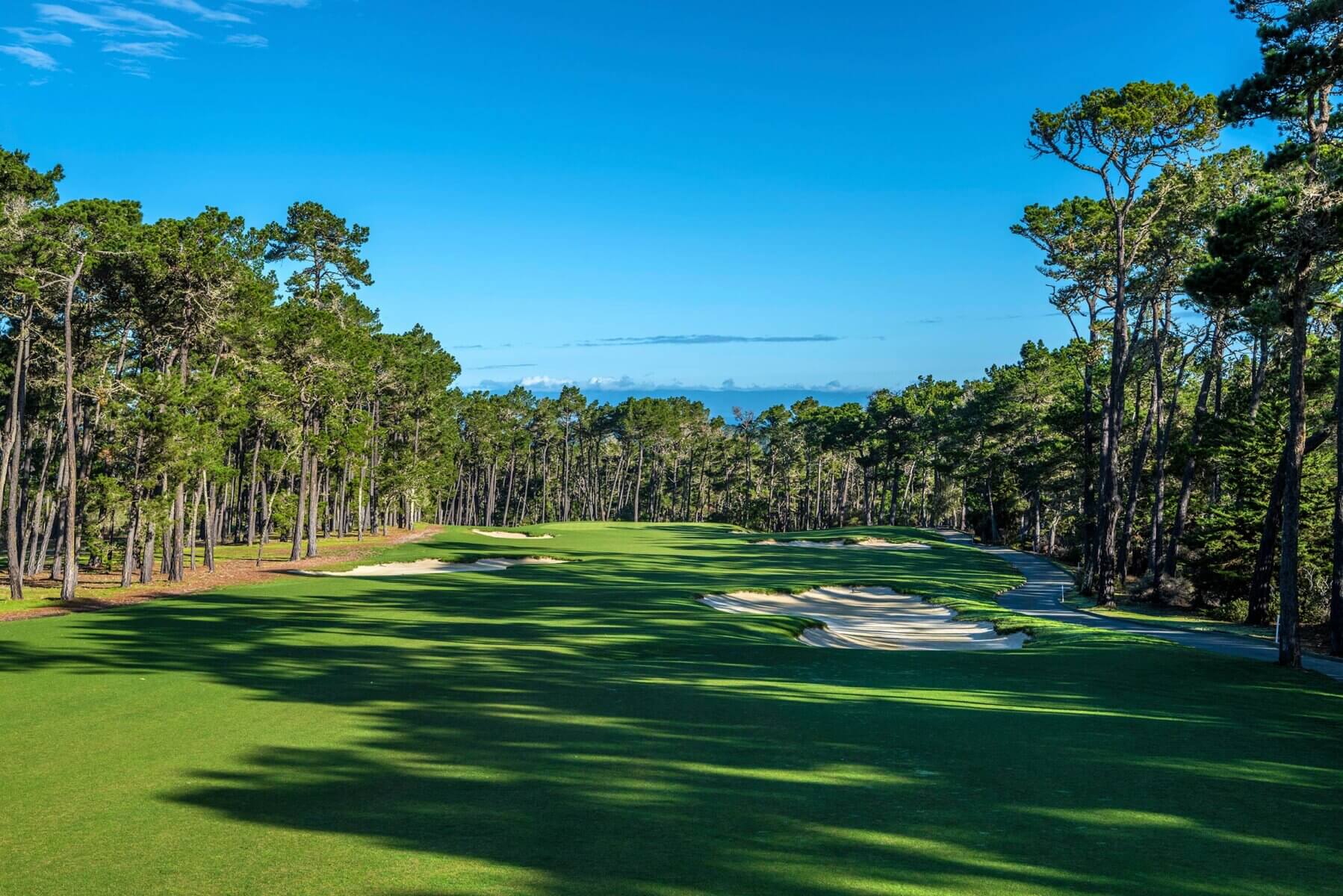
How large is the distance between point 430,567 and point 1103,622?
28694 millimetres

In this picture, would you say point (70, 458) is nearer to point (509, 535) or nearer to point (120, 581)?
point (120, 581)

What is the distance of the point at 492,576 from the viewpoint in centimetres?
3494

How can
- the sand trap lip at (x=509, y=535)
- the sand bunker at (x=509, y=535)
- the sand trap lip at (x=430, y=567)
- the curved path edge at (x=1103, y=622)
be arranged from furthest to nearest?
the sand bunker at (x=509, y=535)
the sand trap lip at (x=509, y=535)
the sand trap lip at (x=430, y=567)
the curved path edge at (x=1103, y=622)

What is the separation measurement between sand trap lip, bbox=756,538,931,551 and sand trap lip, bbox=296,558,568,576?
936 inches

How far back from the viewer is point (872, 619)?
28.8 m

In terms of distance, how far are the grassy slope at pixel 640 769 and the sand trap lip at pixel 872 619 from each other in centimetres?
526

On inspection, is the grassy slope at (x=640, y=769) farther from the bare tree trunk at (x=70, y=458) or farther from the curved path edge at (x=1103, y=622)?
the bare tree trunk at (x=70, y=458)

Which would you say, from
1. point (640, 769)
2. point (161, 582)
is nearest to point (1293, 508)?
point (640, 769)

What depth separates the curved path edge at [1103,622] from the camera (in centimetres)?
1856

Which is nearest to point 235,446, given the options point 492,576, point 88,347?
point 88,347

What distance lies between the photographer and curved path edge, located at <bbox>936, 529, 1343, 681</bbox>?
18562mm

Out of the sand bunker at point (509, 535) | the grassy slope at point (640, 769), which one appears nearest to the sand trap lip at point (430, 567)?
the grassy slope at point (640, 769)

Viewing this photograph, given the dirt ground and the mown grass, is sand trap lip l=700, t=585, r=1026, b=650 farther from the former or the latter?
the mown grass

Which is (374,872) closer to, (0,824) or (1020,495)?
(0,824)
